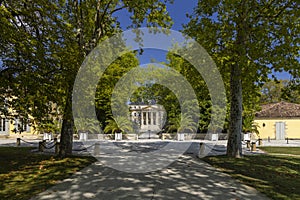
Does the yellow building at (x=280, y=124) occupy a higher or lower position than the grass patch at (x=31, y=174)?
higher

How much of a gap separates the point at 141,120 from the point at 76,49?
22.1 metres

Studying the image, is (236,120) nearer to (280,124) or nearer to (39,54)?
(39,54)

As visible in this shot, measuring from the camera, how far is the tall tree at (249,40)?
368 inches

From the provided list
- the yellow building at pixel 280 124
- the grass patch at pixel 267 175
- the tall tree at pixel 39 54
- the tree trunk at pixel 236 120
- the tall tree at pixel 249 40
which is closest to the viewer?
the grass patch at pixel 267 175

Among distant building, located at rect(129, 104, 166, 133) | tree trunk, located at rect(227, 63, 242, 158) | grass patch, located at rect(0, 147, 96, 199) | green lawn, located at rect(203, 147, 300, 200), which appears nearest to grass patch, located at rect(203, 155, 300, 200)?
green lawn, located at rect(203, 147, 300, 200)

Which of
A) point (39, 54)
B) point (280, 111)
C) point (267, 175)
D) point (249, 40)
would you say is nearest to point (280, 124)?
point (280, 111)

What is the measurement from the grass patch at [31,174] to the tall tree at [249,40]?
23.8 feet

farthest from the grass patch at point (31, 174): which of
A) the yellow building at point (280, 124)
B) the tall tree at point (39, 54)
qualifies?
the yellow building at point (280, 124)

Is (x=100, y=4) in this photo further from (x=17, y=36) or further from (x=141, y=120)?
(x=141, y=120)

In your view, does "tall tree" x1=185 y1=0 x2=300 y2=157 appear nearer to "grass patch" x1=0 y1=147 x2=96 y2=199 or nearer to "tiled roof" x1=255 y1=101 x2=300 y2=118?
"grass patch" x1=0 y1=147 x2=96 y2=199

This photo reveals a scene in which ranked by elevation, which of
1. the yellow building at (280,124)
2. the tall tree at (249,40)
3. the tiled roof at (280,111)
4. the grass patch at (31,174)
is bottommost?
the grass patch at (31,174)

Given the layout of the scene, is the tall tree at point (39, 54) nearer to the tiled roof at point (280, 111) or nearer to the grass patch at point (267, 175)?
the grass patch at point (267, 175)

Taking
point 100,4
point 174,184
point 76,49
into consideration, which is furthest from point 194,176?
Answer: point 100,4

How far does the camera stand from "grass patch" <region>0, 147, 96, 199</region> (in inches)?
237
